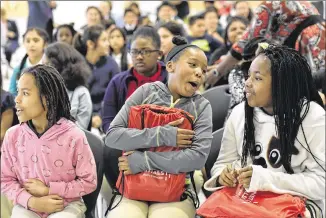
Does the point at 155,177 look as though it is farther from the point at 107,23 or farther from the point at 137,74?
the point at 107,23

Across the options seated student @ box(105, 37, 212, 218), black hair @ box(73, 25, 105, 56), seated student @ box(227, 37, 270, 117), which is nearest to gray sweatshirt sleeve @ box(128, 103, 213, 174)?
seated student @ box(105, 37, 212, 218)

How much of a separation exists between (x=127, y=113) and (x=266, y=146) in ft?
1.78

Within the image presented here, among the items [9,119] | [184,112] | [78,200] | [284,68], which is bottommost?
[78,200]

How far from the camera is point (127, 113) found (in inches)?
74.0

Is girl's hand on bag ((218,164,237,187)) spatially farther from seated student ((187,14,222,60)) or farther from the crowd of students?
seated student ((187,14,222,60))

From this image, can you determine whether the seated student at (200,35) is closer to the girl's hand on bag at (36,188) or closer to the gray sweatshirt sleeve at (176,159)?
the gray sweatshirt sleeve at (176,159)

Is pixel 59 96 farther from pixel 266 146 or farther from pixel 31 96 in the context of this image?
pixel 266 146

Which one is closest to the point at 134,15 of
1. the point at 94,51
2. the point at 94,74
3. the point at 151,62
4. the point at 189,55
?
the point at 94,51

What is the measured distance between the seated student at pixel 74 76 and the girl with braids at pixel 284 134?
1.03 meters

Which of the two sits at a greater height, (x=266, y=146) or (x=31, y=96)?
(x=31, y=96)

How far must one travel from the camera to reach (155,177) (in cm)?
178

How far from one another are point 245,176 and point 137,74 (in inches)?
36.3

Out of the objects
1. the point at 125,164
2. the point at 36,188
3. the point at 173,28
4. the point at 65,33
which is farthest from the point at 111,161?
the point at 65,33

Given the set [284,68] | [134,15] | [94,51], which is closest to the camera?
[284,68]
